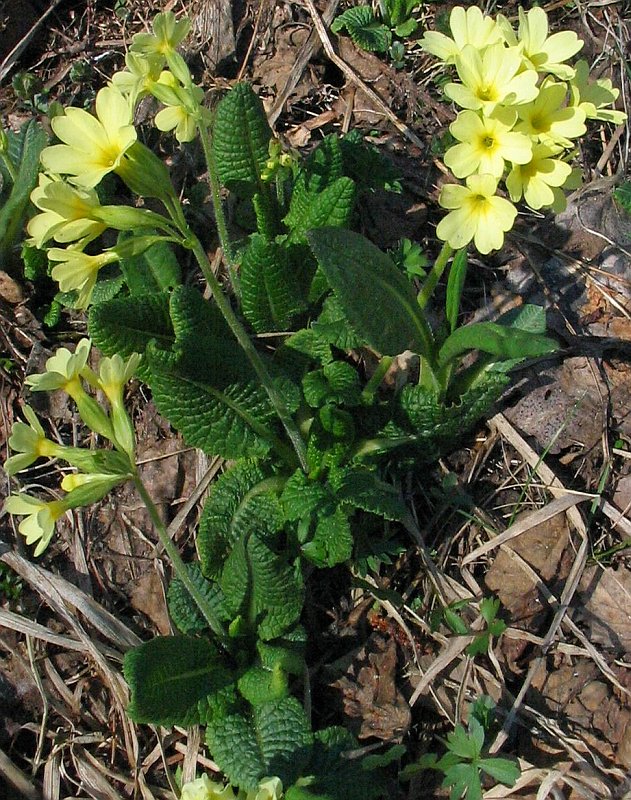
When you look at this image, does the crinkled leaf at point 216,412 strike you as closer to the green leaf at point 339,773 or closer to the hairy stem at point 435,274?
the hairy stem at point 435,274

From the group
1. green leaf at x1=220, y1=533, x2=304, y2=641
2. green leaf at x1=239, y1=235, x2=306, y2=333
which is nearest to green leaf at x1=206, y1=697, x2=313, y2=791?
green leaf at x1=220, y1=533, x2=304, y2=641

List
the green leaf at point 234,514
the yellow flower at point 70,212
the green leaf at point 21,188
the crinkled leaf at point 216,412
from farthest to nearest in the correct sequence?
the green leaf at point 21,188 → the green leaf at point 234,514 → the crinkled leaf at point 216,412 → the yellow flower at point 70,212

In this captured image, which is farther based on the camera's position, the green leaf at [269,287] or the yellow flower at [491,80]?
the green leaf at [269,287]

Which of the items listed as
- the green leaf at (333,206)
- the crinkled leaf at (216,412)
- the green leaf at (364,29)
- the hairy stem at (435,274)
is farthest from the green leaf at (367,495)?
the green leaf at (364,29)

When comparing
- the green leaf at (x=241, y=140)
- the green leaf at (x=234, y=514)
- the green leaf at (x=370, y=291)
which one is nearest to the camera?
the green leaf at (x=370, y=291)

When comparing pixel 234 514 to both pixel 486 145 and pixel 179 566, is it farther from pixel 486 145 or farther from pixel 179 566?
pixel 486 145

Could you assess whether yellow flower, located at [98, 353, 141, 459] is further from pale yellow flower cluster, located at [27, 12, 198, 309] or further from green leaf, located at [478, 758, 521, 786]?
green leaf, located at [478, 758, 521, 786]

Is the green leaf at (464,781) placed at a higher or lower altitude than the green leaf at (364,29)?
lower
